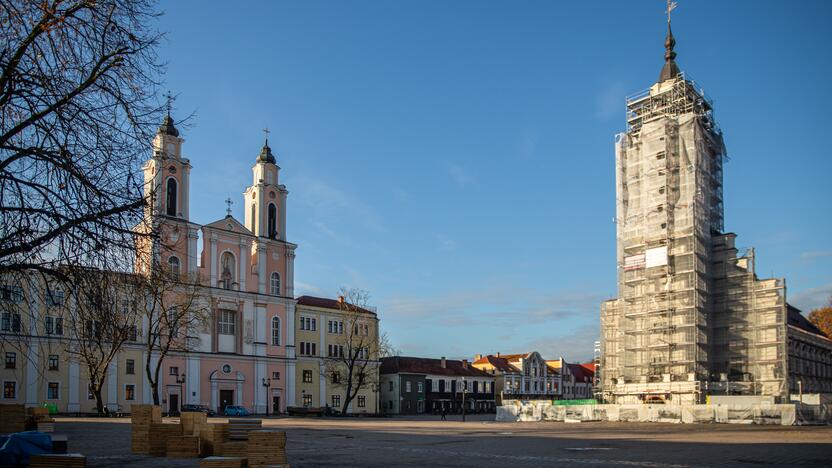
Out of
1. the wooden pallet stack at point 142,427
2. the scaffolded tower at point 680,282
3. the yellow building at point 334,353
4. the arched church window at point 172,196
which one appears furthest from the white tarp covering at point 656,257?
the wooden pallet stack at point 142,427

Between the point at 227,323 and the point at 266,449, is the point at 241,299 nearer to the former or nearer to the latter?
the point at 227,323

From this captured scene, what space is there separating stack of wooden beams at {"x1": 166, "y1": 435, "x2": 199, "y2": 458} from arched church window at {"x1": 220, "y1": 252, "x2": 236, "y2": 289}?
2054 inches

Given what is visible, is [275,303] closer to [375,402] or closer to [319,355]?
[319,355]

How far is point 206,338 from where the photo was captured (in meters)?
68.6

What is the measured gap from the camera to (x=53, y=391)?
58.0m

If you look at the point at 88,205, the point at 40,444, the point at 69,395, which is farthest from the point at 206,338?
the point at 88,205

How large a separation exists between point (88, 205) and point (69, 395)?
173 feet

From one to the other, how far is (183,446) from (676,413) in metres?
41.2

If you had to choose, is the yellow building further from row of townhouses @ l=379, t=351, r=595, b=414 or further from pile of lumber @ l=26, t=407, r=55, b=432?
pile of lumber @ l=26, t=407, r=55, b=432

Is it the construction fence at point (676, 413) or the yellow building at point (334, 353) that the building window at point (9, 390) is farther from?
the construction fence at point (676, 413)

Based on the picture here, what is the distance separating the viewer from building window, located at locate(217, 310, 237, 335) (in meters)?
70.5

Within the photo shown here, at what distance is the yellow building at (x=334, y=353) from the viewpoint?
77812 mm

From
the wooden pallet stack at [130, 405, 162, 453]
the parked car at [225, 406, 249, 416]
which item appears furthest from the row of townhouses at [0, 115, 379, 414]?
the wooden pallet stack at [130, 405, 162, 453]

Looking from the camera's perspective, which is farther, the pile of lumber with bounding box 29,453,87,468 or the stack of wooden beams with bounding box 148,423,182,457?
the stack of wooden beams with bounding box 148,423,182,457
